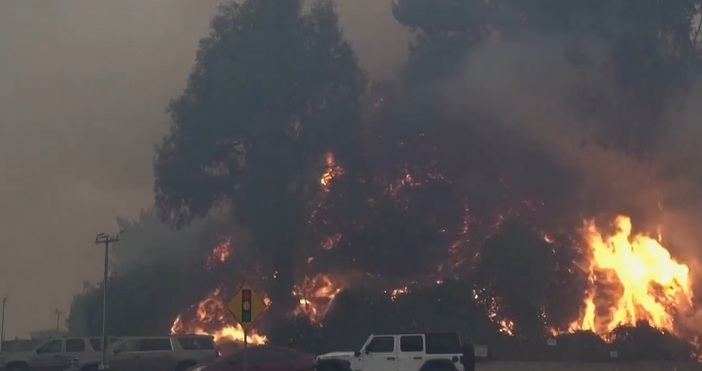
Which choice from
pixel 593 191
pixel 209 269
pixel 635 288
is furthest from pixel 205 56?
pixel 635 288

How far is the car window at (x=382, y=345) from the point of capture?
36.3m

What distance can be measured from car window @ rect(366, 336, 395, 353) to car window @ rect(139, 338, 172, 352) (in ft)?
41.9

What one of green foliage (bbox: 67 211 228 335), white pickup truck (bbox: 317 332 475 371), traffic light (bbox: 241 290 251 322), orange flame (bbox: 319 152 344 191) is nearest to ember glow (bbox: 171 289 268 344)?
green foliage (bbox: 67 211 228 335)

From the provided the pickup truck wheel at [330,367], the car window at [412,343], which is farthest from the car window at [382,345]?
the pickup truck wheel at [330,367]

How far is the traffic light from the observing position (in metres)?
26.2

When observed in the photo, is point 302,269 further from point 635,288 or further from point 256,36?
point 635,288

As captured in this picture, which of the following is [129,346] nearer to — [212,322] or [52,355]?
[52,355]

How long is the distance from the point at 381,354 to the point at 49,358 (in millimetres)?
19778

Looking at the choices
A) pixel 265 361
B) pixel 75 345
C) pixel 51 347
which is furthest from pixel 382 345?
pixel 51 347

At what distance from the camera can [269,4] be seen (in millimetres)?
78438

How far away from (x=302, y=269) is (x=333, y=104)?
12.8 m

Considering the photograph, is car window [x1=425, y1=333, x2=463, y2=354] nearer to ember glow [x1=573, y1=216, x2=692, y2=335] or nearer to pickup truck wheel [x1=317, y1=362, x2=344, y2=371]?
pickup truck wheel [x1=317, y1=362, x2=344, y2=371]

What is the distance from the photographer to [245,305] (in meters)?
26.2

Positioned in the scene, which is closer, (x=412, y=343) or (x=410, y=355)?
(x=410, y=355)
